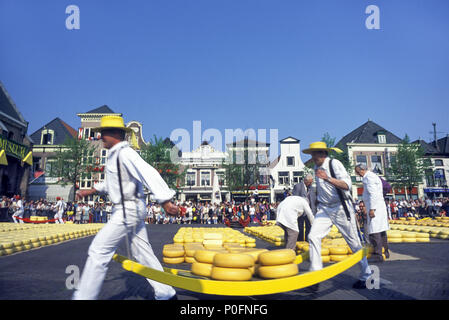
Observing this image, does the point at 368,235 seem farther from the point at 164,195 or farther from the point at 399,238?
the point at 164,195

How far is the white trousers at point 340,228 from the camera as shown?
12.7 ft

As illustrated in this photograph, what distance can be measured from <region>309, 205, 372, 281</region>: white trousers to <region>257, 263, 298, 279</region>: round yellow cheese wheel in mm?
567

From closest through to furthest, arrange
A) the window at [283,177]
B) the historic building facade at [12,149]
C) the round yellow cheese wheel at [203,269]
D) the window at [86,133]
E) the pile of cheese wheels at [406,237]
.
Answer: the round yellow cheese wheel at [203,269]
the pile of cheese wheels at [406,237]
the historic building facade at [12,149]
the window at [86,133]
the window at [283,177]

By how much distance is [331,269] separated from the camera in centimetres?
329

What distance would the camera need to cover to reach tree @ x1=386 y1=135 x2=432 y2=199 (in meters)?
36.0

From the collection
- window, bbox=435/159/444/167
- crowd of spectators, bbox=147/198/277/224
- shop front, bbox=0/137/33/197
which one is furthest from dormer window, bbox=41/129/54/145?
window, bbox=435/159/444/167

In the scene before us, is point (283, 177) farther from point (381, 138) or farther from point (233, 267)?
point (233, 267)

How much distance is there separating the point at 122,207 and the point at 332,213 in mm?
2952

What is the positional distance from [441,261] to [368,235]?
4.89 feet

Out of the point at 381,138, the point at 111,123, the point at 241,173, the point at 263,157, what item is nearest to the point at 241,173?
the point at 241,173

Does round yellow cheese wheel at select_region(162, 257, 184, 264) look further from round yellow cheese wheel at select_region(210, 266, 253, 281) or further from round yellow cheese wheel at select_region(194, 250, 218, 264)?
round yellow cheese wheel at select_region(210, 266, 253, 281)

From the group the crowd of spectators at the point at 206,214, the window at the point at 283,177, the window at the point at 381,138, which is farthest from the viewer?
the window at the point at 283,177

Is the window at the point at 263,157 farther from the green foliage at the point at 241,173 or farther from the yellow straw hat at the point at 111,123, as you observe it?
the yellow straw hat at the point at 111,123

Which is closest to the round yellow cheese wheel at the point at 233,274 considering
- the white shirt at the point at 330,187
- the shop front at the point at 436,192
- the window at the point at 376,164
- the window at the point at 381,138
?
the white shirt at the point at 330,187
